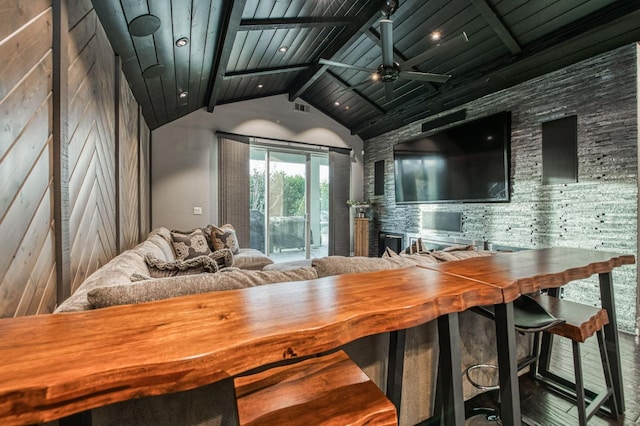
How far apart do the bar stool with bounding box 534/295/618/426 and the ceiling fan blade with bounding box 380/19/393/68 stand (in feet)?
7.88

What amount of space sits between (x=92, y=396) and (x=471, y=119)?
16.3ft

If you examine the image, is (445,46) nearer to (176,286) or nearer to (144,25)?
(144,25)

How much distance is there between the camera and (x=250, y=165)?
5414 mm

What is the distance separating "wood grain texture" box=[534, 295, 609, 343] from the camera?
53.7 inches

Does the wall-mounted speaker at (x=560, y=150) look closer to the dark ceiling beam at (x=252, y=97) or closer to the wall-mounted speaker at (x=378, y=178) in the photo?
the wall-mounted speaker at (x=378, y=178)

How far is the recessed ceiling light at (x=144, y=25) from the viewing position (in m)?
2.04

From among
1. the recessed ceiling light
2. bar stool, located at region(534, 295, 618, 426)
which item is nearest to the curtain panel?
the recessed ceiling light

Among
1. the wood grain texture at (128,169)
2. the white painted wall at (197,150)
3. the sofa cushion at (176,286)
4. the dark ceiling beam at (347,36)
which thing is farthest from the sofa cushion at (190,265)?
the white painted wall at (197,150)

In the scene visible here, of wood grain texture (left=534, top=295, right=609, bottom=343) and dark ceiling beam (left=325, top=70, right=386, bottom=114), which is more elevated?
dark ceiling beam (left=325, top=70, right=386, bottom=114)

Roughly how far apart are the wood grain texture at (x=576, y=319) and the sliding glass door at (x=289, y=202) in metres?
4.59

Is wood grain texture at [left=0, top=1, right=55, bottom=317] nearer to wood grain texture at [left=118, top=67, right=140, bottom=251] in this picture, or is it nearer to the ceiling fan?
wood grain texture at [left=118, top=67, right=140, bottom=251]

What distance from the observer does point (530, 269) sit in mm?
1316

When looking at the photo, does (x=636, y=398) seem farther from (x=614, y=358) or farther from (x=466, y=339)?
(x=466, y=339)

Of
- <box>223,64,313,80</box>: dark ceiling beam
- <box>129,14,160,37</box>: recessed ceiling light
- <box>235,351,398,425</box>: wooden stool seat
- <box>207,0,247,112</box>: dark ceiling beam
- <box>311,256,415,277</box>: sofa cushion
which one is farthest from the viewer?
<box>223,64,313,80</box>: dark ceiling beam
